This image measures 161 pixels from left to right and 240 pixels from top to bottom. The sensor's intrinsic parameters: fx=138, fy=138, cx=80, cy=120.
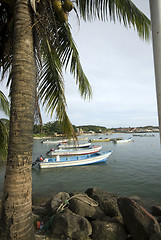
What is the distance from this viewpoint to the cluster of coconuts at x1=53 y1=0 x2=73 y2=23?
2446 mm

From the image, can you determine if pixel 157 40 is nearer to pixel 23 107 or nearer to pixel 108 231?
pixel 23 107

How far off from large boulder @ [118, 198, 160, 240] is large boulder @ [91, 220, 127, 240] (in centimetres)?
18

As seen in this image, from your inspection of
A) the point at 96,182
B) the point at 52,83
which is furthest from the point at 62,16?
the point at 96,182

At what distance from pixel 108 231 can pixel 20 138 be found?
2.76m

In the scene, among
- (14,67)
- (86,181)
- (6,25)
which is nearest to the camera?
(14,67)

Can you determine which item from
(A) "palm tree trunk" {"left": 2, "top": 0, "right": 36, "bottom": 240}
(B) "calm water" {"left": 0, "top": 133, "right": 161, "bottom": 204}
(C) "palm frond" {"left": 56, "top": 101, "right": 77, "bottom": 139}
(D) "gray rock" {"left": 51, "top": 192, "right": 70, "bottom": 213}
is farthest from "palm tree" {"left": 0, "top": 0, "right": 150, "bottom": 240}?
(B) "calm water" {"left": 0, "top": 133, "right": 161, "bottom": 204}

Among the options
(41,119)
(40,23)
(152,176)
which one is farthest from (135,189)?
(40,23)

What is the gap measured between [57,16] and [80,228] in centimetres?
441

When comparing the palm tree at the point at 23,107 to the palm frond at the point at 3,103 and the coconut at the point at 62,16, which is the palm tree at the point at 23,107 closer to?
the coconut at the point at 62,16

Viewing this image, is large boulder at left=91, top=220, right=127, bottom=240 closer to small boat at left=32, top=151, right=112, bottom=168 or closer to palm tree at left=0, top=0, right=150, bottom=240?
palm tree at left=0, top=0, right=150, bottom=240

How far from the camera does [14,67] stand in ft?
7.14

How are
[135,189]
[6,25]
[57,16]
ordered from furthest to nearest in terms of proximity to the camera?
1. [135,189]
2. [6,25]
3. [57,16]

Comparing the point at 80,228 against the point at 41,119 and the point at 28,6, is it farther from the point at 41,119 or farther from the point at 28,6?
the point at 28,6

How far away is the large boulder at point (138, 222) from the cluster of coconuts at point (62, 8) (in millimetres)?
4099
